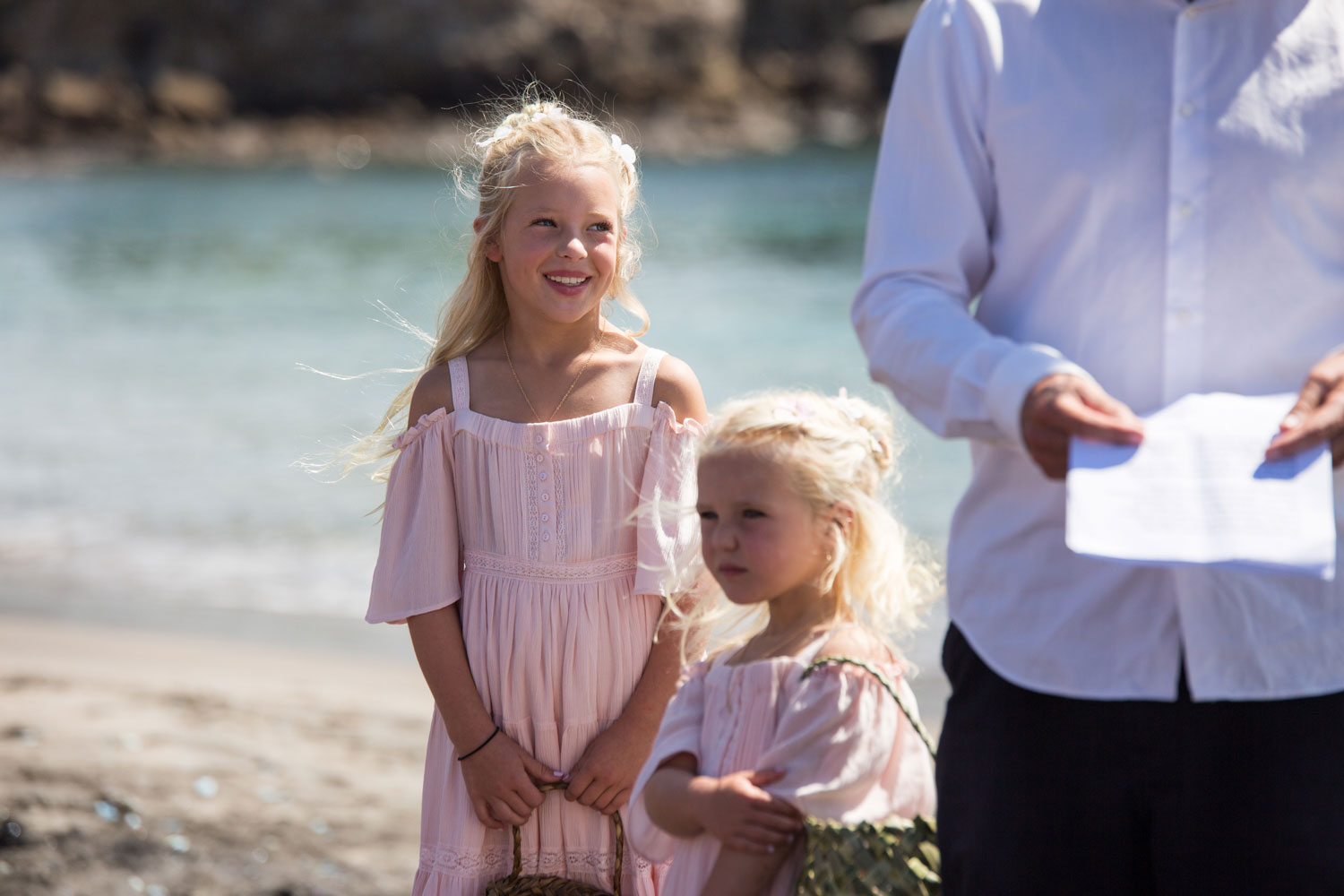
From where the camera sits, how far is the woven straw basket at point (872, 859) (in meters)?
1.57

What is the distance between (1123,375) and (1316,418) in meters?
0.20

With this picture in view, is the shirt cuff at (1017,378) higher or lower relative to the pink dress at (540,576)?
higher

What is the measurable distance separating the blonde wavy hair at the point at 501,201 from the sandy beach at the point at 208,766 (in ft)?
4.27

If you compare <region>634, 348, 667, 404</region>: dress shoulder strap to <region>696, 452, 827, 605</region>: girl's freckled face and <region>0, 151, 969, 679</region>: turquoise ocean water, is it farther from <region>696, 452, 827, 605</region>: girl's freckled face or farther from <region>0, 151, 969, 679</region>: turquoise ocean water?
<region>696, 452, 827, 605</region>: girl's freckled face

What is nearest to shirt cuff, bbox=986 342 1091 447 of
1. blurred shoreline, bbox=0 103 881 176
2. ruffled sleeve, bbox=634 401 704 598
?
ruffled sleeve, bbox=634 401 704 598

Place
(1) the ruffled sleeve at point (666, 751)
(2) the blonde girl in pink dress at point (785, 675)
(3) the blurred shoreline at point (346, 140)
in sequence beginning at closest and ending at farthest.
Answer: (2) the blonde girl in pink dress at point (785, 675)
(1) the ruffled sleeve at point (666, 751)
(3) the blurred shoreline at point (346, 140)

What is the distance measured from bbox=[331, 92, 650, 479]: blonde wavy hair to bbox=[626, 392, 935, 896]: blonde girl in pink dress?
1.98 ft

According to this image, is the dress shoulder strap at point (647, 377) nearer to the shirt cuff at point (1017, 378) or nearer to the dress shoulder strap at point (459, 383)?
the dress shoulder strap at point (459, 383)

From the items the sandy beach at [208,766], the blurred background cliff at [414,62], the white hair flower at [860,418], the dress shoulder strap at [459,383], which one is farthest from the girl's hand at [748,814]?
the blurred background cliff at [414,62]

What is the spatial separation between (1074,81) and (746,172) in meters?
31.5

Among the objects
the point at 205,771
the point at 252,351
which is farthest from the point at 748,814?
the point at 252,351

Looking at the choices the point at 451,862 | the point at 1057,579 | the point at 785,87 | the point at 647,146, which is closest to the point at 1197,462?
the point at 1057,579

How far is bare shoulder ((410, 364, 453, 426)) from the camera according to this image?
2.30 metres

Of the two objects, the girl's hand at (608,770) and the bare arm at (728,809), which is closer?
the bare arm at (728,809)
